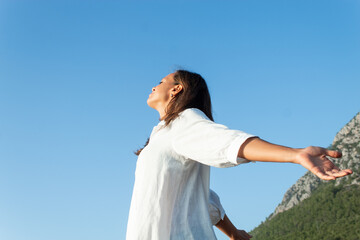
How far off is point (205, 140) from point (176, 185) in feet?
1.14

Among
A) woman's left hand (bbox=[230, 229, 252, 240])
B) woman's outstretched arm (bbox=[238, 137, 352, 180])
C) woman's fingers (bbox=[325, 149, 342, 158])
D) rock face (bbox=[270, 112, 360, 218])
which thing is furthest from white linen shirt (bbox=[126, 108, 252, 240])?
rock face (bbox=[270, 112, 360, 218])

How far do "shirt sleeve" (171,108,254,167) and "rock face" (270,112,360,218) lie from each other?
75610 millimetres

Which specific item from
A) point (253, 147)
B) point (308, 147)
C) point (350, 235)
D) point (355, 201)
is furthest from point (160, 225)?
point (355, 201)

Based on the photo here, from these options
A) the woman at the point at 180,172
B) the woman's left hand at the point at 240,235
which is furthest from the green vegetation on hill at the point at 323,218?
the woman at the point at 180,172

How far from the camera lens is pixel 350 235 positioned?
6681 centimetres

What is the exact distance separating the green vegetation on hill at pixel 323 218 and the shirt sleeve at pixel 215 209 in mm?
70762

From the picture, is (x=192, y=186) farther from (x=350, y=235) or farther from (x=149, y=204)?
(x=350, y=235)

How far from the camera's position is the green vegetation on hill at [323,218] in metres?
71.9

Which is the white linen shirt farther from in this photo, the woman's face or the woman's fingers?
the woman's fingers

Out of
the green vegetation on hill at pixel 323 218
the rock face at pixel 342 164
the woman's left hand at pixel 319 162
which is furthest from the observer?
the rock face at pixel 342 164

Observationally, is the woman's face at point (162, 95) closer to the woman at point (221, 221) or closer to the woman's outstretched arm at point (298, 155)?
the woman at point (221, 221)

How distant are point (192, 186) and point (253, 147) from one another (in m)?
0.58

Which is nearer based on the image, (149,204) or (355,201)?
(149,204)

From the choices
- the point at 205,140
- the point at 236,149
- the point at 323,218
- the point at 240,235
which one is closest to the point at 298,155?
the point at 236,149
